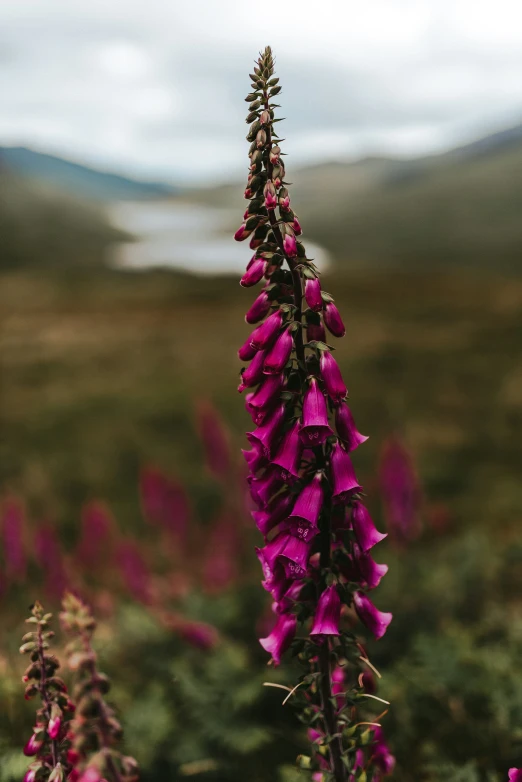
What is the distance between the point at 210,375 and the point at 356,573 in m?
23.2

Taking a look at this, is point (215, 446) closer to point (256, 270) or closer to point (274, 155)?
point (256, 270)

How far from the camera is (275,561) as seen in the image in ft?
9.21

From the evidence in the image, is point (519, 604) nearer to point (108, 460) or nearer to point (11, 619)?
point (11, 619)

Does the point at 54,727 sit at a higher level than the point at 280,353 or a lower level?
lower

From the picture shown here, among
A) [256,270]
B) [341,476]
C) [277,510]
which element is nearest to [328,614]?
[277,510]

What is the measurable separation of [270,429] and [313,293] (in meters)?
0.62

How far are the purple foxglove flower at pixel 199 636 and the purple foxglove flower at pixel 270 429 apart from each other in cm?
445

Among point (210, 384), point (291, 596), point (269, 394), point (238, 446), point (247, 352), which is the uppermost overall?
point (210, 384)

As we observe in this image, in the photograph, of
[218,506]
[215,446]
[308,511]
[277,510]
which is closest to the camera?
[308,511]

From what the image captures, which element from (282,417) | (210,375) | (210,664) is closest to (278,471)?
(282,417)

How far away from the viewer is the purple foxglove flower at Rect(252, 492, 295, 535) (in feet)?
9.49

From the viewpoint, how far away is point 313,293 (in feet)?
8.61

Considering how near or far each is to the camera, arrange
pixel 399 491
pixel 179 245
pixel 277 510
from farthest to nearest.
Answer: pixel 179 245 < pixel 399 491 < pixel 277 510

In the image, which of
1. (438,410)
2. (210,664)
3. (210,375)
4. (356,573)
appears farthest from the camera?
(210,375)
